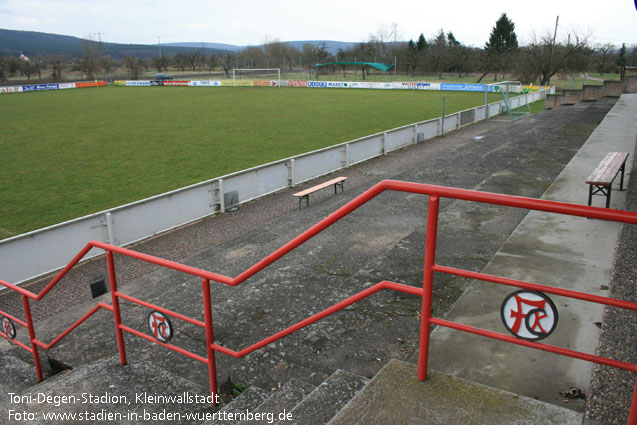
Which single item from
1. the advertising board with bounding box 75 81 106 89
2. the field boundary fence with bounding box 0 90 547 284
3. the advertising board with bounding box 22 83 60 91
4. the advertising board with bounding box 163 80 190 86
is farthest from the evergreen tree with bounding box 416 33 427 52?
the field boundary fence with bounding box 0 90 547 284

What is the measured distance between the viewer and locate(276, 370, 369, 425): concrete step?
9.98 feet

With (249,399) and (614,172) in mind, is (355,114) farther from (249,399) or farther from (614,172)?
(249,399)

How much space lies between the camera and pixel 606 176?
8.37 meters

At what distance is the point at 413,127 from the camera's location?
20.0m

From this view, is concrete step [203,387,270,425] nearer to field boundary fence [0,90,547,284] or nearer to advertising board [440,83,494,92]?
field boundary fence [0,90,547,284]

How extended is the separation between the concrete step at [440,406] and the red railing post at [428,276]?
0.13 meters

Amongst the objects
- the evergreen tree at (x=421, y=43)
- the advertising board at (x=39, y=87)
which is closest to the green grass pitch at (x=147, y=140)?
the advertising board at (x=39, y=87)

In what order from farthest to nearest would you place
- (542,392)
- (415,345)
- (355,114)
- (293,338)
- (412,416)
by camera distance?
(355,114) → (293,338) → (415,345) → (542,392) → (412,416)

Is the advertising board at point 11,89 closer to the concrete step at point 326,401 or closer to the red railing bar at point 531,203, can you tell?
the concrete step at point 326,401

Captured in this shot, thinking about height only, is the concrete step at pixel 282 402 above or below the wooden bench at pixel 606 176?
below

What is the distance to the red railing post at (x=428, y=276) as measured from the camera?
2.61 m

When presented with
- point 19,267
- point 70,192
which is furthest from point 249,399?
point 70,192

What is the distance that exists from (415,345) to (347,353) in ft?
2.18

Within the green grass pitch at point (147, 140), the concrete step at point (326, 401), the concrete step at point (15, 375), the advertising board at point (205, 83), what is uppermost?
the advertising board at point (205, 83)
